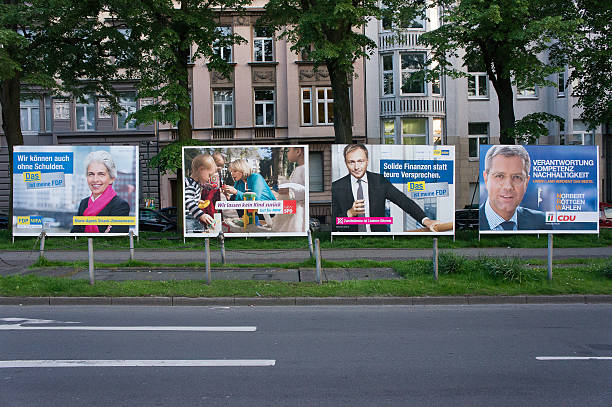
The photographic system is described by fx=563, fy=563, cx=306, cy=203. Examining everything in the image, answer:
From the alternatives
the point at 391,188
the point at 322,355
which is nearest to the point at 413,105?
the point at 391,188

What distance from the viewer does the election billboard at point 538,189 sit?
1941cm

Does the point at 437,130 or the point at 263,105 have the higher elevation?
the point at 263,105

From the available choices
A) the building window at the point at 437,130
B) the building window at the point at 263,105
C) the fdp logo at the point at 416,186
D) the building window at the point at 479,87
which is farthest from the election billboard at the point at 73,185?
the building window at the point at 479,87

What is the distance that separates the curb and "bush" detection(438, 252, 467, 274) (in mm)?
1630

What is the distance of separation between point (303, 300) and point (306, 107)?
76.9 ft

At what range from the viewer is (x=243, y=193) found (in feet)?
64.3

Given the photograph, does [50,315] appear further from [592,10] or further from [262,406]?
[592,10]

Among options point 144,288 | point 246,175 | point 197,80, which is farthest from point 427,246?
point 197,80

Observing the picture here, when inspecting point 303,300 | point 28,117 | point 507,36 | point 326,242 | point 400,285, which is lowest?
point 303,300

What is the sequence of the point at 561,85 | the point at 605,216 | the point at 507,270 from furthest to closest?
1. the point at 561,85
2. the point at 605,216
3. the point at 507,270

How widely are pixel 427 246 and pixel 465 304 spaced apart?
8.28m

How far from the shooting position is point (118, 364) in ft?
21.9

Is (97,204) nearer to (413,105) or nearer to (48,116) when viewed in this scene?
(48,116)

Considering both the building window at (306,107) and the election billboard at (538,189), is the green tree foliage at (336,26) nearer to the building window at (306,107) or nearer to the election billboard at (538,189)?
the election billboard at (538,189)
